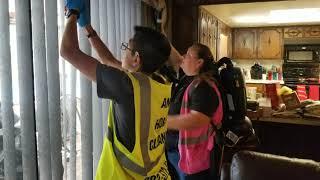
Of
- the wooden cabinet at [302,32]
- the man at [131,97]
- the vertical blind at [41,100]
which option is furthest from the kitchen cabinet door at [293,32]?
the man at [131,97]

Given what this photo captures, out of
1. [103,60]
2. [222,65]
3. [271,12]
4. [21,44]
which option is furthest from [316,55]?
[21,44]

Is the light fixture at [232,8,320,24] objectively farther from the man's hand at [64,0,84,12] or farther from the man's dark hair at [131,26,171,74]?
the man's hand at [64,0,84,12]

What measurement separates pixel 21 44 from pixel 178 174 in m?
1.16

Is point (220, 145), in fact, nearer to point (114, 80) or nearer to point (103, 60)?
point (103, 60)

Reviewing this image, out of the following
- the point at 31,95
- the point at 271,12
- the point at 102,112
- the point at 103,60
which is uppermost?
the point at 271,12

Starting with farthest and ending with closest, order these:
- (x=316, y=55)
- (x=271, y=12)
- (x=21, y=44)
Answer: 1. (x=316, y=55)
2. (x=271, y=12)
3. (x=21, y=44)

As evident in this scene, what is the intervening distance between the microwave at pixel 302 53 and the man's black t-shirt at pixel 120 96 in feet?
17.6

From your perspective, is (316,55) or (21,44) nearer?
(21,44)

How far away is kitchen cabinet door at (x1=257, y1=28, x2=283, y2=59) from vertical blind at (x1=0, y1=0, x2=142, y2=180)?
466 centimetres

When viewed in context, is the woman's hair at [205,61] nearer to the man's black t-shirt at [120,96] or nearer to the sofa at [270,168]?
the sofa at [270,168]

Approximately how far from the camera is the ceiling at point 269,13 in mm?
3822

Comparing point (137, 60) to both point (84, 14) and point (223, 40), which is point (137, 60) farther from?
point (223, 40)

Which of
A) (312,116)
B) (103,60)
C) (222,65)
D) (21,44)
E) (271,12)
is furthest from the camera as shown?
(271,12)

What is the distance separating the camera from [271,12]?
4512mm
